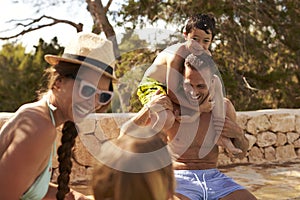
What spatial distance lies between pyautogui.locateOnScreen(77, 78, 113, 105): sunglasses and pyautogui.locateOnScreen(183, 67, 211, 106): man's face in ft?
3.27

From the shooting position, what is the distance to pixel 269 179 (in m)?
5.86

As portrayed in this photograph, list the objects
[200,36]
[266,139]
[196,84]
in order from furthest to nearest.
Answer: [266,139], [200,36], [196,84]

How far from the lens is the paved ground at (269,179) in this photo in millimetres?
5055

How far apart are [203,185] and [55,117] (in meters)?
1.28

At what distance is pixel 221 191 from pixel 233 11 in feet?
24.1

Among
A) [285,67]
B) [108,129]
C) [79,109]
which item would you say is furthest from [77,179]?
[285,67]

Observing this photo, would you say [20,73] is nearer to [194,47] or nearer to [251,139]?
[251,139]

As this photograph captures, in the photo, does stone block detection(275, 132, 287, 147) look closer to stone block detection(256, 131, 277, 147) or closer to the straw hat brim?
stone block detection(256, 131, 277, 147)

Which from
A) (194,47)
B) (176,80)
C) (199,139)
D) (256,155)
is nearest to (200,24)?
(194,47)

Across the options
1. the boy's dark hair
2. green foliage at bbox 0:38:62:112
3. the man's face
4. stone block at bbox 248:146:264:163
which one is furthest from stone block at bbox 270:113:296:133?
green foliage at bbox 0:38:62:112

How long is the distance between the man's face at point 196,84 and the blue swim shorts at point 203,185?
437 millimetres

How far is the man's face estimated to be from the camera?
2.90 metres

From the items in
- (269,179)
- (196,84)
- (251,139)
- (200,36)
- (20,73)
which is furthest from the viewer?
(20,73)

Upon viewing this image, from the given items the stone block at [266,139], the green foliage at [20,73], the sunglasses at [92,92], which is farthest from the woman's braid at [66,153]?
the green foliage at [20,73]
